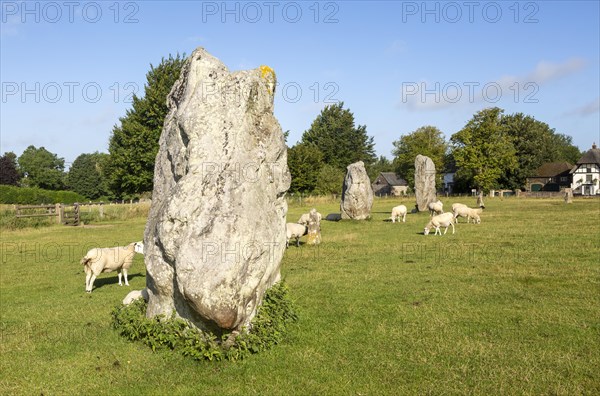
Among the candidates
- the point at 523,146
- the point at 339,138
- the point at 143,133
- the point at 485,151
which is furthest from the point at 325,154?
the point at 143,133

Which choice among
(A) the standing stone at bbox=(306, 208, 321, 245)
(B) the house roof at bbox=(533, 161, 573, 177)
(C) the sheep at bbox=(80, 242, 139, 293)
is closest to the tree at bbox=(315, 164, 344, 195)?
(B) the house roof at bbox=(533, 161, 573, 177)

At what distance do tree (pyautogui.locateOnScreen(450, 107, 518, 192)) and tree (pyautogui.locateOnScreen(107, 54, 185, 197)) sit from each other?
47159 millimetres

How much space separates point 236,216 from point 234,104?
6.89 feet

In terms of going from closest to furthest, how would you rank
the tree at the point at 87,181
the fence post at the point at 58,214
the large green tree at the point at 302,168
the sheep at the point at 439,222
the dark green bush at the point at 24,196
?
the sheep at the point at 439,222 < the fence post at the point at 58,214 < the dark green bush at the point at 24,196 < the large green tree at the point at 302,168 < the tree at the point at 87,181

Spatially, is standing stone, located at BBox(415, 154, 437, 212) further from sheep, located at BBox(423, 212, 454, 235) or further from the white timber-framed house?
the white timber-framed house

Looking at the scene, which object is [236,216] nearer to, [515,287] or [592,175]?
[515,287]

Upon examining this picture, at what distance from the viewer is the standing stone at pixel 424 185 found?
122 feet

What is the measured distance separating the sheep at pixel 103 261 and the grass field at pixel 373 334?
46 centimetres

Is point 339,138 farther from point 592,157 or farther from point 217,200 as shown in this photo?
point 217,200

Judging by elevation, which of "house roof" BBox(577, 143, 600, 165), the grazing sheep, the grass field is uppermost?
Result: "house roof" BBox(577, 143, 600, 165)

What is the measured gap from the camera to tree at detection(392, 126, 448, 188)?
9381 cm

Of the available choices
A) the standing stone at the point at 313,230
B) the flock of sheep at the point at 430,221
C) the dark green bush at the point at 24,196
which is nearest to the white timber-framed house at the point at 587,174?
Answer: the flock of sheep at the point at 430,221

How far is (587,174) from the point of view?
3393 inches

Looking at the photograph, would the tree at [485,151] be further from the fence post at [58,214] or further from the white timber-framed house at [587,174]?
the fence post at [58,214]
